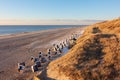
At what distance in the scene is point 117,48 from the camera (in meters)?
17.2

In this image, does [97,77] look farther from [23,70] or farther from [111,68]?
[23,70]

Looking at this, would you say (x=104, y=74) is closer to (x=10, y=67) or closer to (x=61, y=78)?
(x=61, y=78)

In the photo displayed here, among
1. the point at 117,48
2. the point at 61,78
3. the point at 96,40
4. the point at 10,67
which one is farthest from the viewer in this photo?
the point at 10,67

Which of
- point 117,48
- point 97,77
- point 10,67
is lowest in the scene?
point 10,67

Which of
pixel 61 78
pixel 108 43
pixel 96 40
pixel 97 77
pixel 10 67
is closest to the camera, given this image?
pixel 97 77

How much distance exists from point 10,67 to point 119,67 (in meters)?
11.9

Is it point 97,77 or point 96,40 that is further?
point 96,40

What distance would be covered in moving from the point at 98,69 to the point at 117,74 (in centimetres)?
126

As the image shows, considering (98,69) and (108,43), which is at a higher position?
(108,43)

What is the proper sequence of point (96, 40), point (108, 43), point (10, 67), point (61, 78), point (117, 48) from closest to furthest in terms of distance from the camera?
point (61, 78), point (117, 48), point (108, 43), point (96, 40), point (10, 67)

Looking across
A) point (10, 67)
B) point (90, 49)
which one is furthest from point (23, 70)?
point (90, 49)

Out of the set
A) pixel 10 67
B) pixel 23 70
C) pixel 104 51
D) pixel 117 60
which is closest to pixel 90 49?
pixel 104 51

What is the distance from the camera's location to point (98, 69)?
1509 centimetres

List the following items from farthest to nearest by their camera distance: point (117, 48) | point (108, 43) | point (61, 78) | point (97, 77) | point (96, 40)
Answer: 1. point (96, 40)
2. point (108, 43)
3. point (117, 48)
4. point (61, 78)
5. point (97, 77)
